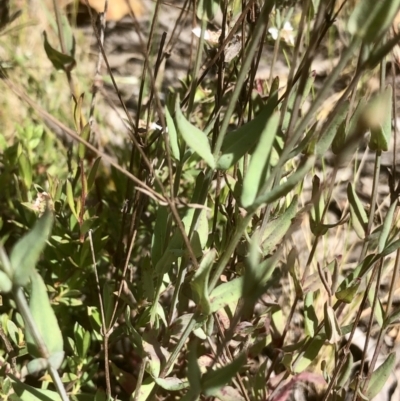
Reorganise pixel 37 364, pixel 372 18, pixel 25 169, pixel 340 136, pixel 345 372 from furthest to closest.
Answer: pixel 25 169 < pixel 345 372 < pixel 340 136 < pixel 37 364 < pixel 372 18

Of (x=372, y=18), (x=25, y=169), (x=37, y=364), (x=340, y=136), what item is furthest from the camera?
(x=25, y=169)

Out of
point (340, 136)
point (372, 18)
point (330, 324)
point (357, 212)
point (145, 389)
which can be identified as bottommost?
point (145, 389)

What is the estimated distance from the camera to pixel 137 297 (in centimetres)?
83

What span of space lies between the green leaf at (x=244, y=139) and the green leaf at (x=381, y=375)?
0.35 m

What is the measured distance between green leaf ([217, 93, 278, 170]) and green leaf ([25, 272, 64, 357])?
8.0 inches

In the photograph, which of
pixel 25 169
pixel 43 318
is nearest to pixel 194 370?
pixel 43 318

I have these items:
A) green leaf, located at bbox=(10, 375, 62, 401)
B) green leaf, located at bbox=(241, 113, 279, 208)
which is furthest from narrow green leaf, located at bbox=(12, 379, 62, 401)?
green leaf, located at bbox=(241, 113, 279, 208)

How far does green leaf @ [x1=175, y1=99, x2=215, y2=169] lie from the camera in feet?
1.69

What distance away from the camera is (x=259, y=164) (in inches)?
17.8

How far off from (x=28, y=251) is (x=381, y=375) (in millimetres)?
506

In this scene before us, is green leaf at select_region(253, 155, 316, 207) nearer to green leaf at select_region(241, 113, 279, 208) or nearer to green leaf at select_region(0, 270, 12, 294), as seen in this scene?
green leaf at select_region(241, 113, 279, 208)

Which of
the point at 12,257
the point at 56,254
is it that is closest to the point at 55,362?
the point at 12,257

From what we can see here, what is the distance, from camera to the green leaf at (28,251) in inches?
16.6

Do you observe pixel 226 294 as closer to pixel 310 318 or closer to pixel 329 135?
pixel 329 135
